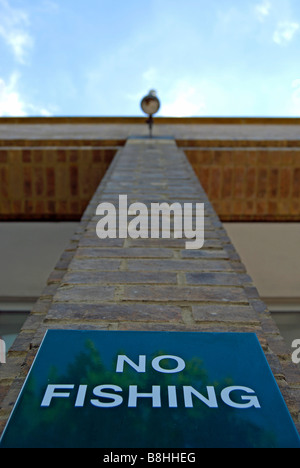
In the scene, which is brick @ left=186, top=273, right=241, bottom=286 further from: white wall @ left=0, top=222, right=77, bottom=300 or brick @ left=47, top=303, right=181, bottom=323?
white wall @ left=0, top=222, right=77, bottom=300

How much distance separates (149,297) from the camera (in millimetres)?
1056

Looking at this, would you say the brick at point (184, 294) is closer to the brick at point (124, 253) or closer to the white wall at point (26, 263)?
the brick at point (124, 253)

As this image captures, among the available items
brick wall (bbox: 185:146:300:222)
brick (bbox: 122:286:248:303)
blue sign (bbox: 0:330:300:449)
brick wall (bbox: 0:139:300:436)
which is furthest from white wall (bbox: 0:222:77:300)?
blue sign (bbox: 0:330:300:449)

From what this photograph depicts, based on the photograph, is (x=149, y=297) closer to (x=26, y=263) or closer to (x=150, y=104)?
(x=26, y=263)

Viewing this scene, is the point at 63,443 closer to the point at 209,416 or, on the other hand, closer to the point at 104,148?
the point at 209,416

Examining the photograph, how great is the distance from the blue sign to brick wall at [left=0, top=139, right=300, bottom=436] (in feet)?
0.26

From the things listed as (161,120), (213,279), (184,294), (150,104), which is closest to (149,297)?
(184,294)

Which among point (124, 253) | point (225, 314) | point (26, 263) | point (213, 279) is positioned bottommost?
point (225, 314)

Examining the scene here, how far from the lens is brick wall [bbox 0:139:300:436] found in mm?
926

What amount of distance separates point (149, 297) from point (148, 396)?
374 mm

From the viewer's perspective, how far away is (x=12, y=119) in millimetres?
4871

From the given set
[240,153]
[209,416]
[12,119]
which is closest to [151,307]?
[209,416]

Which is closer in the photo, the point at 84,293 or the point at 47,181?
the point at 84,293

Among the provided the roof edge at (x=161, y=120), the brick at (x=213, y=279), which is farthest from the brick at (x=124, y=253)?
the roof edge at (x=161, y=120)
